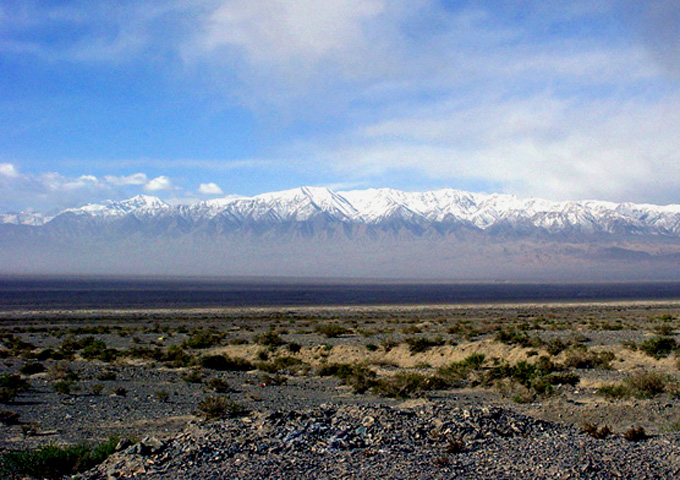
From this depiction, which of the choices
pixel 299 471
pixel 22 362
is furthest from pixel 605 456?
pixel 22 362

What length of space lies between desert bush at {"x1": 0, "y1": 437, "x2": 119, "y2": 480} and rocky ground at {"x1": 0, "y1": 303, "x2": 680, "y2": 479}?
0.62m

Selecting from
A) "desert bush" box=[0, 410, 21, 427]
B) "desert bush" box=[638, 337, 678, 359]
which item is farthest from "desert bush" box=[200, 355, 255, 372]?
"desert bush" box=[638, 337, 678, 359]

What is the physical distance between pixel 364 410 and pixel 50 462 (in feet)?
19.6

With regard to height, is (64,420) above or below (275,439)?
below

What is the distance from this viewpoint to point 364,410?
11.6 metres

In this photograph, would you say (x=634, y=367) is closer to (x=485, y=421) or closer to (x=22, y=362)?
(x=485, y=421)

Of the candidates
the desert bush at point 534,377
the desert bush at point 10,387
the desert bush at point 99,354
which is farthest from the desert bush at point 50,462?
the desert bush at point 99,354

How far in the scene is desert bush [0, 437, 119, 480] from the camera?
31.7ft

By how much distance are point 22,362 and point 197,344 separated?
34.0 ft

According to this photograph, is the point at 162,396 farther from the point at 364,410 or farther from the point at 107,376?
the point at 364,410

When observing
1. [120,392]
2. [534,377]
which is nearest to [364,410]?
[534,377]

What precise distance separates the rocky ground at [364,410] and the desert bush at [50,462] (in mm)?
623

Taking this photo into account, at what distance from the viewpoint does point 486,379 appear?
783 inches

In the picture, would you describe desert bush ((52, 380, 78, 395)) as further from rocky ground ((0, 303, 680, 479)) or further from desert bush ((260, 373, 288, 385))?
desert bush ((260, 373, 288, 385))
